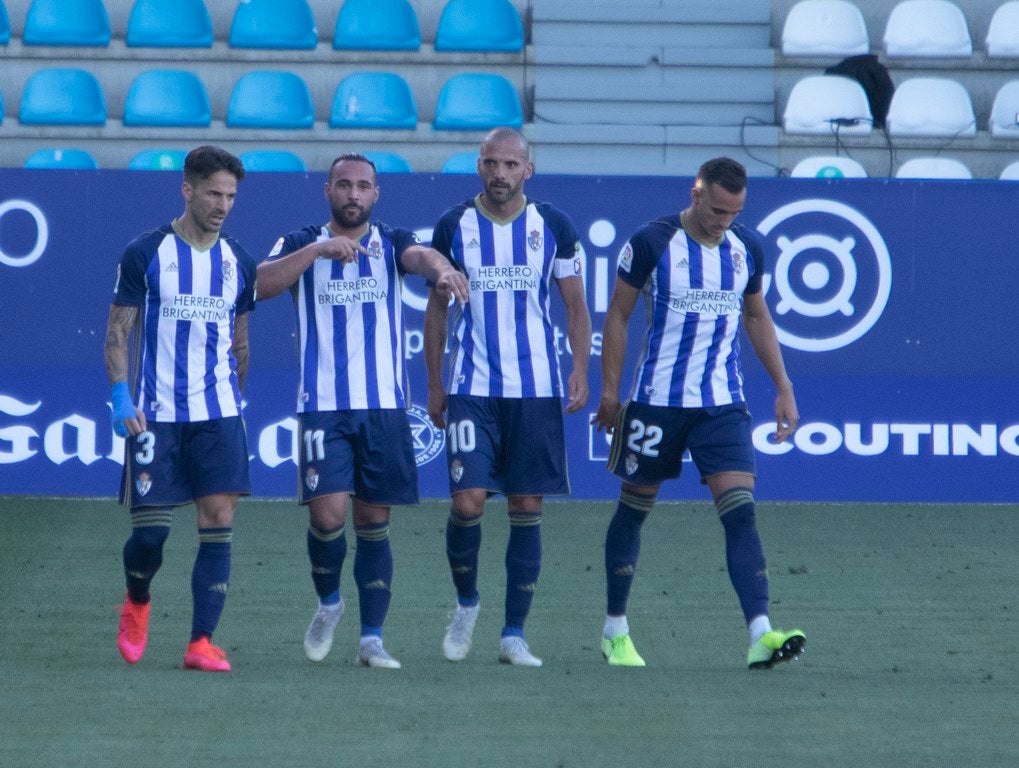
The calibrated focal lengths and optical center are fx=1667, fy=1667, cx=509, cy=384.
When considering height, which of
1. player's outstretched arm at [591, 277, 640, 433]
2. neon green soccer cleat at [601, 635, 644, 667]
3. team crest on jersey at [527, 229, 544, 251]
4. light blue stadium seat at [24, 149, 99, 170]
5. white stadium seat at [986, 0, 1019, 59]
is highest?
white stadium seat at [986, 0, 1019, 59]

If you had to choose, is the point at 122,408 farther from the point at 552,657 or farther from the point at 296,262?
the point at 552,657

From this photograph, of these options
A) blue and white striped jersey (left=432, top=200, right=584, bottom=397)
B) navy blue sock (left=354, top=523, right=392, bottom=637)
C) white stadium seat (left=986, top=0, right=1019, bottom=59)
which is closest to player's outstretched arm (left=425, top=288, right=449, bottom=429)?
blue and white striped jersey (left=432, top=200, right=584, bottom=397)

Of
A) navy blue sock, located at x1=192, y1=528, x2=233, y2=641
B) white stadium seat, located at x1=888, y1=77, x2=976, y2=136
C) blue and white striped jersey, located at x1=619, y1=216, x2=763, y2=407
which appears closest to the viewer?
navy blue sock, located at x1=192, y1=528, x2=233, y2=641

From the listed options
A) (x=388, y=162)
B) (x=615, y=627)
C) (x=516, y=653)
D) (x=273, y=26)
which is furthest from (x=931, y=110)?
(x=516, y=653)

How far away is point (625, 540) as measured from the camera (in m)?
6.07

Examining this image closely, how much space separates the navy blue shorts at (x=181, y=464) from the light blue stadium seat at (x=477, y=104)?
7.37 m

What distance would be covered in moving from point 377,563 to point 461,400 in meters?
0.65

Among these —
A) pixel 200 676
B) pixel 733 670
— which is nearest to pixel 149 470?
pixel 200 676

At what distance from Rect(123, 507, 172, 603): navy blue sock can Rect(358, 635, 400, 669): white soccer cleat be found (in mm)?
744

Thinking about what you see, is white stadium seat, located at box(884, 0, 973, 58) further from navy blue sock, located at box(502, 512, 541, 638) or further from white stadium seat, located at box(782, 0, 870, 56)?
navy blue sock, located at box(502, 512, 541, 638)

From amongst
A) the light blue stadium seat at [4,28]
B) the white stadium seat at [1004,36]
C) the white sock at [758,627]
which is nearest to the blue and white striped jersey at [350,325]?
the white sock at [758,627]

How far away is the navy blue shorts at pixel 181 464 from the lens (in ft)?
18.1

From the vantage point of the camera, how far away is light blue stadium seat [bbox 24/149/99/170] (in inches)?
476

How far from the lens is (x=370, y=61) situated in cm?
1311
